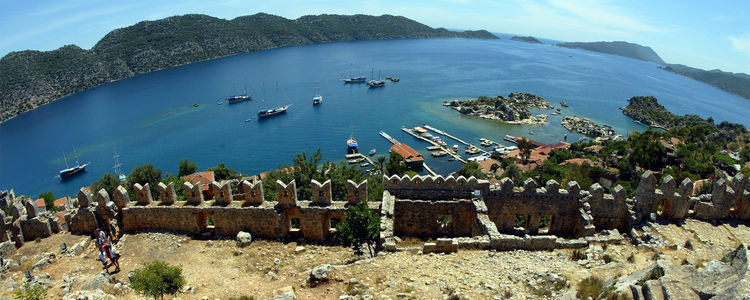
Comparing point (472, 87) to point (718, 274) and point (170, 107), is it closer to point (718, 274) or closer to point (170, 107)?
point (170, 107)

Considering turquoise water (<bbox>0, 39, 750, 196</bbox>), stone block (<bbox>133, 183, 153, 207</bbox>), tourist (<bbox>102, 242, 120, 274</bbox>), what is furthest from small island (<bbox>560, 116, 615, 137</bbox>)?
tourist (<bbox>102, 242, 120, 274</bbox>)

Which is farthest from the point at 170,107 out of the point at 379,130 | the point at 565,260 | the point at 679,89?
the point at 679,89

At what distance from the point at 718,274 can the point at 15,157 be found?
10950 centimetres

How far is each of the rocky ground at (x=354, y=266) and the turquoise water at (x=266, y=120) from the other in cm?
5092

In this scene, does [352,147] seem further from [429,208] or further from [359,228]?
[359,228]

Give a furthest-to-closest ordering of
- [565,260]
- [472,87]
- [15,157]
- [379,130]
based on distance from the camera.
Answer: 1. [472,87]
2. [379,130]
3. [15,157]
4. [565,260]

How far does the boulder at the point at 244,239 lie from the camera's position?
15.7 meters

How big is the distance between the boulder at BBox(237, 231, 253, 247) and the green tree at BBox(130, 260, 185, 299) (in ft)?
11.8

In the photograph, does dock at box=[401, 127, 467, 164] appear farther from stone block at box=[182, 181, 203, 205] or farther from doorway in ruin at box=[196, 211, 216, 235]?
Answer: stone block at box=[182, 181, 203, 205]

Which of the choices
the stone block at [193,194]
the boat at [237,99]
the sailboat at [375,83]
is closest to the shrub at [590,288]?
the stone block at [193,194]

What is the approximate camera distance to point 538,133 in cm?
8838

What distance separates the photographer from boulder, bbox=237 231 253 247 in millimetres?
15672

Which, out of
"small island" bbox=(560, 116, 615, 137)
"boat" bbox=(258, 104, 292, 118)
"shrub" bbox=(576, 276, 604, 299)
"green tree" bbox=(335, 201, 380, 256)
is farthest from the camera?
"boat" bbox=(258, 104, 292, 118)

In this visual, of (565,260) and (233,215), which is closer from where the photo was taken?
(565,260)
